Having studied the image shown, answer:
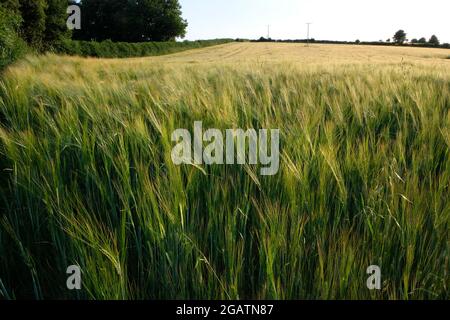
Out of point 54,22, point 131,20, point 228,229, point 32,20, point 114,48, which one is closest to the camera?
point 228,229

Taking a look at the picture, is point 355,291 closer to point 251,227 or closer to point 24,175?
point 251,227

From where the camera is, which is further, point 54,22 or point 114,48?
point 114,48

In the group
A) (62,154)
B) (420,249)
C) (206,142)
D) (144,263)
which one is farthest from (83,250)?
(420,249)

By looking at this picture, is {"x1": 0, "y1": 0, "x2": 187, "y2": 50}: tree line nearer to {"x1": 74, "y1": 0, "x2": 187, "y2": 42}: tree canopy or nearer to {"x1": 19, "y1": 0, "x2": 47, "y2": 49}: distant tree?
{"x1": 74, "y1": 0, "x2": 187, "y2": 42}: tree canopy

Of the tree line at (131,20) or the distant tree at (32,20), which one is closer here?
the distant tree at (32,20)

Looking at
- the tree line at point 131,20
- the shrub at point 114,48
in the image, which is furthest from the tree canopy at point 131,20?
the shrub at point 114,48

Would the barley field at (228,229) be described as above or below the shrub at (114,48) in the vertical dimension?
below

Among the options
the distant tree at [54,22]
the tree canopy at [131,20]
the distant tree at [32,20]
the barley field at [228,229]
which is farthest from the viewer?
the tree canopy at [131,20]

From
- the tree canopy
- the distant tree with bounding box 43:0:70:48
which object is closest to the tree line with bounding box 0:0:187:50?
the tree canopy

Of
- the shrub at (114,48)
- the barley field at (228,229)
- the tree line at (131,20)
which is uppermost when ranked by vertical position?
the tree line at (131,20)

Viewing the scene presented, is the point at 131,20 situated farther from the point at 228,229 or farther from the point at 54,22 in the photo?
the point at 228,229

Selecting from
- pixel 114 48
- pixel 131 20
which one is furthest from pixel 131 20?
pixel 114 48

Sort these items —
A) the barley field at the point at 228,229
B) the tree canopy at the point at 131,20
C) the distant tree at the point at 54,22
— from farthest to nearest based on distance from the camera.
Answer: the tree canopy at the point at 131,20
the distant tree at the point at 54,22
the barley field at the point at 228,229

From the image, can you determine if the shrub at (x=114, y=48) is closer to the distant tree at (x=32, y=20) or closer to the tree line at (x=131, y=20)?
the distant tree at (x=32, y=20)
